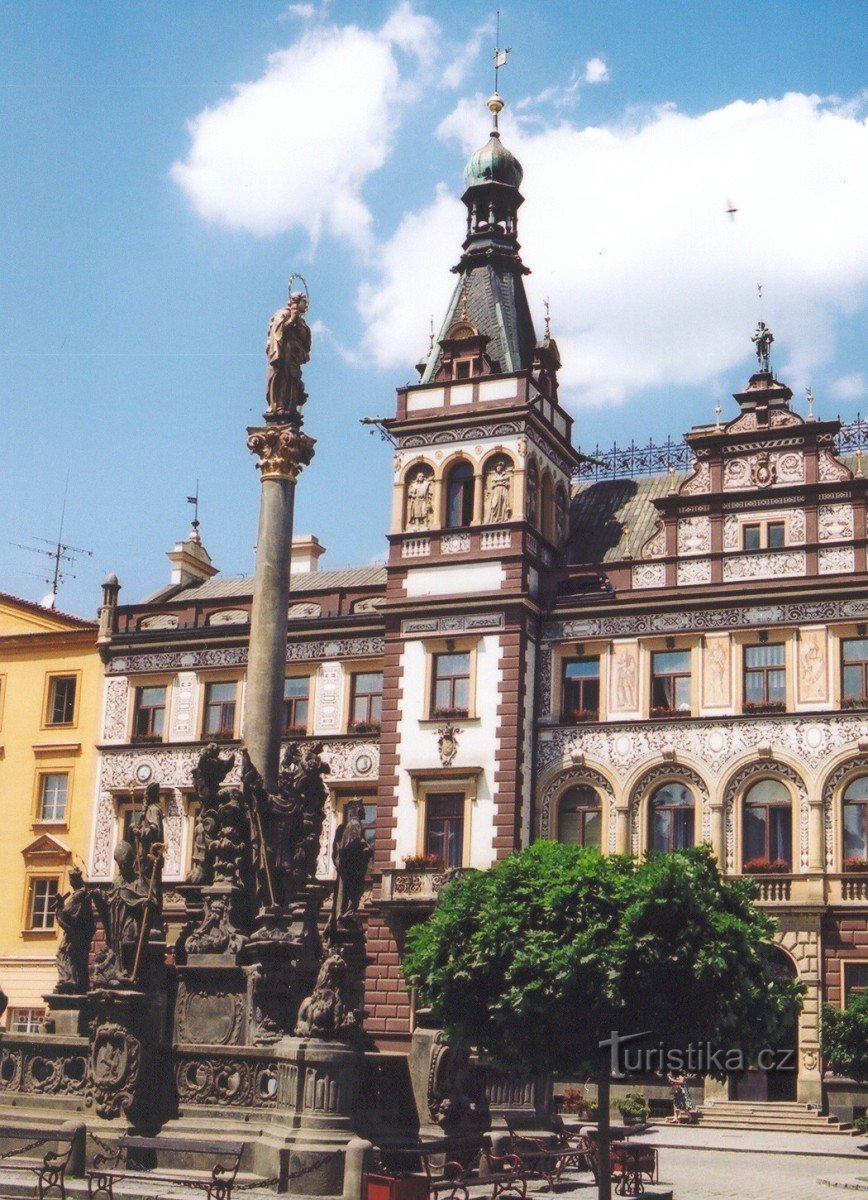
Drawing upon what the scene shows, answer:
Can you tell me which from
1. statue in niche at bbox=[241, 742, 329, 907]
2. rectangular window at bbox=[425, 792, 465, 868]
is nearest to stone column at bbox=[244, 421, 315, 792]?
statue in niche at bbox=[241, 742, 329, 907]

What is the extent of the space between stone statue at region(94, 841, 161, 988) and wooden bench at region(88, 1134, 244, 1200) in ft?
8.41

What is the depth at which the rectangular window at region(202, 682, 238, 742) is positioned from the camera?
1905 inches

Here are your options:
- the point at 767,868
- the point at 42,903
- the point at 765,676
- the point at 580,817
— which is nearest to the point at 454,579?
the point at 580,817

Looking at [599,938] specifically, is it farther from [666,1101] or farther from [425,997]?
[666,1101]

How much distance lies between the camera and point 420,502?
46031 mm

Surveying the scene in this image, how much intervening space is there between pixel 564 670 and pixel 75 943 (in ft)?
62.9

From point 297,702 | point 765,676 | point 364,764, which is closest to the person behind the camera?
point 765,676

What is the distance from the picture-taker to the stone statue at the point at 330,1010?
874 inches

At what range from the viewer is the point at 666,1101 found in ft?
131

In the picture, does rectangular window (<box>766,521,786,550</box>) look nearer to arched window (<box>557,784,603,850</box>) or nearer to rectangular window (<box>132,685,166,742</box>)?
arched window (<box>557,784,603,850</box>)

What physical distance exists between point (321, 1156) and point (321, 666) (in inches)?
1057

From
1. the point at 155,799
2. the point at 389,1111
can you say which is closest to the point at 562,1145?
the point at 389,1111

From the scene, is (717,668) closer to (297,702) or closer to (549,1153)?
(297,702)

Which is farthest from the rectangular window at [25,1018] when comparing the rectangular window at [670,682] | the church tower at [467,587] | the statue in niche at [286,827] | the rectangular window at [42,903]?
the statue in niche at [286,827]
